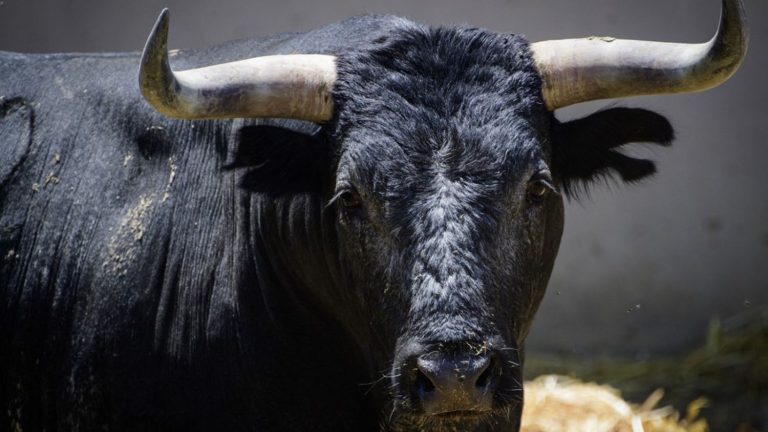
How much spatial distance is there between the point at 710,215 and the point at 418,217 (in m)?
5.04

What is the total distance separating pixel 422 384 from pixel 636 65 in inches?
60.9

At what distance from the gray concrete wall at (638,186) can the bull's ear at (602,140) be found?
132 inches

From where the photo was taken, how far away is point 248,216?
4777 millimetres

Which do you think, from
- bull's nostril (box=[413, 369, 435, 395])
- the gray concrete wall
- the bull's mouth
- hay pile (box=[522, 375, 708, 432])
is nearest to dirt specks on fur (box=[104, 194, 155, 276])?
bull's nostril (box=[413, 369, 435, 395])

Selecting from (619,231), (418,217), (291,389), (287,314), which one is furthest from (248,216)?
(619,231)

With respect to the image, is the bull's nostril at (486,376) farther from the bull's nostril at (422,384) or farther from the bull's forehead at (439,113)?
the bull's forehead at (439,113)

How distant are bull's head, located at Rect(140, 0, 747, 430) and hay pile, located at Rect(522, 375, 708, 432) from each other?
7.83 feet

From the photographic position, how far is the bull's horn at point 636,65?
398 cm

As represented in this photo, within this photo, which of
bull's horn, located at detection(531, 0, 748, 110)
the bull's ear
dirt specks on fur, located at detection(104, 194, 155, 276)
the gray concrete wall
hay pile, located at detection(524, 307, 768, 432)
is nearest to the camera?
bull's horn, located at detection(531, 0, 748, 110)

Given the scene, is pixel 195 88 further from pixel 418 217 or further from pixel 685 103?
pixel 685 103

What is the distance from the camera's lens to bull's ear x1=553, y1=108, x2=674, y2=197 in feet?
15.0

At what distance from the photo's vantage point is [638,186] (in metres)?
8.26

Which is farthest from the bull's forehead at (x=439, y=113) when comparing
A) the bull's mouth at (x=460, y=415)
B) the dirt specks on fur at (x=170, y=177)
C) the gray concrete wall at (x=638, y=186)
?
the gray concrete wall at (x=638, y=186)

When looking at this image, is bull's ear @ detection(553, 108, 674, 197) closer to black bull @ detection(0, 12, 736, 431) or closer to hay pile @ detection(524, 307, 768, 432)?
black bull @ detection(0, 12, 736, 431)
